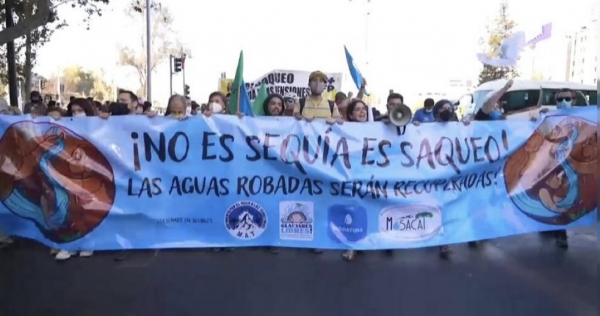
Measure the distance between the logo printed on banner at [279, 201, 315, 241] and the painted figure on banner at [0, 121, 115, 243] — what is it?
1.70 m

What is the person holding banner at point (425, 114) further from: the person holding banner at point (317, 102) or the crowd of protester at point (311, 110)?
the person holding banner at point (317, 102)

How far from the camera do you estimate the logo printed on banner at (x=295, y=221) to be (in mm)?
6328

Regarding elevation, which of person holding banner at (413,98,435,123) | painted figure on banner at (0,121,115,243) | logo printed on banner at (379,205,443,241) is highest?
person holding banner at (413,98,435,123)

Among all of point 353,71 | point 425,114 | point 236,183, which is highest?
point 353,71

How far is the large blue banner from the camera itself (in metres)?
6.25

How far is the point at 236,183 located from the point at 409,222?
5.75ft

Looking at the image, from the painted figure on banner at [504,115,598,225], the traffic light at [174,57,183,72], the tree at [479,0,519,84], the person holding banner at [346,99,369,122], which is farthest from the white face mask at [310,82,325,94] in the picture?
the tree at [479,0,519,84]

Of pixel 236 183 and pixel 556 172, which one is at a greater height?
pixel 556 172

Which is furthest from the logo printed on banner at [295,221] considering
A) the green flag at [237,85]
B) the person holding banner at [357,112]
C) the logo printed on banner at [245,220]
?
the green flag at [237,85]

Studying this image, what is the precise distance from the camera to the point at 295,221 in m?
6.33

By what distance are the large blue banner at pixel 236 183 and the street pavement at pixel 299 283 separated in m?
A: 0.24

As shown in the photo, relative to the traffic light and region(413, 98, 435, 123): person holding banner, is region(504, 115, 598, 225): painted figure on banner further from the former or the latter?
the traffic light

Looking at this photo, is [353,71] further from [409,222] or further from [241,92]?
[409,222]

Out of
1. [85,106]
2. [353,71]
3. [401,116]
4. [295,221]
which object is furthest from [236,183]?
[353,71]
